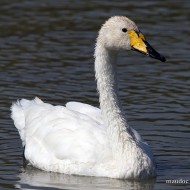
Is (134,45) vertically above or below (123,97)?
above

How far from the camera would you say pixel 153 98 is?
15.7 meters

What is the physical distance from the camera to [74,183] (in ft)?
38.7

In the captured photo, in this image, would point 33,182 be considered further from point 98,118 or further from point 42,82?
point 42,82

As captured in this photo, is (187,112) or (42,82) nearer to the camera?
(187,112)

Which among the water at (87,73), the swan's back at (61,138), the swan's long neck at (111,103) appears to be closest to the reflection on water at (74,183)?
the water at (87,73)

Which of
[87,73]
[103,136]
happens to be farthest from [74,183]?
[87,73]

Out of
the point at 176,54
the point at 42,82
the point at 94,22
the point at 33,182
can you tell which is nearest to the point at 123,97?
the point at 42,82

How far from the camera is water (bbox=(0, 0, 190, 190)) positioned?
12.4 meters

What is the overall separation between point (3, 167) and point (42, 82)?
465 centimetres

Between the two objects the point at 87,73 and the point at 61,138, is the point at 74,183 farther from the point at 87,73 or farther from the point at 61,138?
the point at 87,73

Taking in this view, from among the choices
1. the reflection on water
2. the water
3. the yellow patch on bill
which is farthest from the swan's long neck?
the water

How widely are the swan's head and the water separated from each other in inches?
65.4

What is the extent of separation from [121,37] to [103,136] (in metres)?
1.39

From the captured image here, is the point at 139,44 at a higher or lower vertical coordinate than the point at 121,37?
lower
